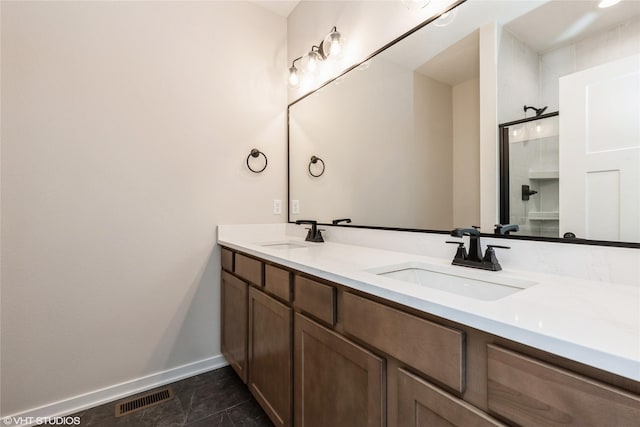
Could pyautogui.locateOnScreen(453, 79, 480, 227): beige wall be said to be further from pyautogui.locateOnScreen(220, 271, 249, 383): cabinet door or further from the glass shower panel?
pyautogui.locateOnScreen(220, 271, 249, 383): cabinet door

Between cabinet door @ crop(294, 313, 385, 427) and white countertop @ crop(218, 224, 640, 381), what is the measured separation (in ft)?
0.68

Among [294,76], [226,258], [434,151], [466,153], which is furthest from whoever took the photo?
[294,76]

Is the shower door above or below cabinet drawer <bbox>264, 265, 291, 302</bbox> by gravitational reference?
above

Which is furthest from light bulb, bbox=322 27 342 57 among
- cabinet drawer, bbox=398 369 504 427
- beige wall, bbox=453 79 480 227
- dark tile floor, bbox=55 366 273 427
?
dark tile floor, bbox=55 366 273 427

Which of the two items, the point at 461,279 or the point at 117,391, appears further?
the point at 117,391

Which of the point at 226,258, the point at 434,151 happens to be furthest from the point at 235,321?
the point at 434,151

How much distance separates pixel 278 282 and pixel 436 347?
0.77 m

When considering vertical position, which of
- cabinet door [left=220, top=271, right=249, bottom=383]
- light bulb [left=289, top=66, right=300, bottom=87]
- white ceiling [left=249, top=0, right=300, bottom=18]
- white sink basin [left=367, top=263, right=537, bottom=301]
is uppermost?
white ceiling [left=249, top=0, right=300, bottom=18]

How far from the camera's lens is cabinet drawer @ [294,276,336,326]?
0.94 meters

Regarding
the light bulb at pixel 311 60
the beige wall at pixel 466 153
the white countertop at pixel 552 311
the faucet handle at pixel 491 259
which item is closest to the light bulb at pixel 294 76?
the light bulb at pixel 311 60

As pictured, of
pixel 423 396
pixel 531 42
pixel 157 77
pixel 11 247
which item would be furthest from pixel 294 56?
pixel 423 396

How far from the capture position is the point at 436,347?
24.7 inches

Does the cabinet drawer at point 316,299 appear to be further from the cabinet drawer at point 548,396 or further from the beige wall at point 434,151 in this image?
the beige wall at point 434,151

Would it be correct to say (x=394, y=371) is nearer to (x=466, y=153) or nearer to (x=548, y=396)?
(x=548, y=396)
